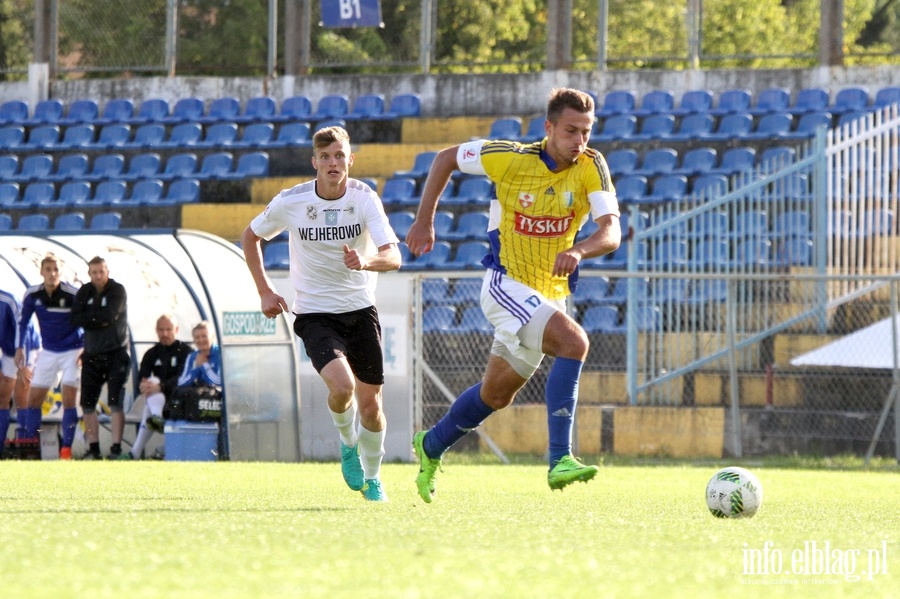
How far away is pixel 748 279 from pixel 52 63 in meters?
16.4

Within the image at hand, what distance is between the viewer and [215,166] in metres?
23.5

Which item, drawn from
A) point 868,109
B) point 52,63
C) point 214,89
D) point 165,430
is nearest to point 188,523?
point 165,430

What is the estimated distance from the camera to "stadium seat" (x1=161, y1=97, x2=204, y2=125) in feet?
82.6

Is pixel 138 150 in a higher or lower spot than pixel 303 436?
higher

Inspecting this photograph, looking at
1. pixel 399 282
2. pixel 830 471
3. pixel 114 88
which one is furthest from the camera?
pixel 114 88

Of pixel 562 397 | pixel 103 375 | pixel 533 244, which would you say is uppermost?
pixel 533 244

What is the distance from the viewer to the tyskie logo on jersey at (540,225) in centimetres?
770

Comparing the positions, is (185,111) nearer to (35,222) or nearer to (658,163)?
(35,222)

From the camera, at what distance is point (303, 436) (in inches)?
613

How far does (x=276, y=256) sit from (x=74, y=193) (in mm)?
4934

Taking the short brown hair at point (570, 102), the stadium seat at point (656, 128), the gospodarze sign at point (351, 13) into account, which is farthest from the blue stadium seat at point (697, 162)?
the short brown hair at point (570, 102)

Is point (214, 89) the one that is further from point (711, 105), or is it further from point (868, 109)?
point (868, 109)

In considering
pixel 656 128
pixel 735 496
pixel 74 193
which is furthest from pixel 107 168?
pixel 735 496

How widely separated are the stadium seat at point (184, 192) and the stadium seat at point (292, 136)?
1.39m
